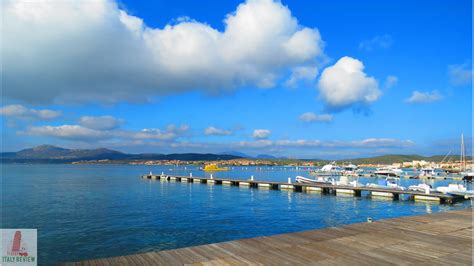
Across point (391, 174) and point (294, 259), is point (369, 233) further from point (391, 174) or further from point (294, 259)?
point (391, 174)

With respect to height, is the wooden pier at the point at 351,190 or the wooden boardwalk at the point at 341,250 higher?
the wooden boardwalk at the point at 341,250

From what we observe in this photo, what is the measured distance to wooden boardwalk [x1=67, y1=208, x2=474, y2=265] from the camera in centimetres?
906

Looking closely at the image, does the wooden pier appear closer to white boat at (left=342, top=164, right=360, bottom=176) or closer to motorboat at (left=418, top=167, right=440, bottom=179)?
white boat at (left=342, top=164, right=360, bottom=176)

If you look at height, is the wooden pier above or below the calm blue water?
above

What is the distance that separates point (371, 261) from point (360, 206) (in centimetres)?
2532

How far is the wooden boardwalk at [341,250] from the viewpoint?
9.06 meters

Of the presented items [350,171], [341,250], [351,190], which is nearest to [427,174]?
[350,171]

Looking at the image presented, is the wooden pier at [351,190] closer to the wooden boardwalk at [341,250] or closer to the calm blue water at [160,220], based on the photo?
the calm blue water at [160,220]

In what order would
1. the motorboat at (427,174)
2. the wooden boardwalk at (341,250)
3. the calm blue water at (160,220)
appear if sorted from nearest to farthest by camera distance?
the wooden boardwalk at (341,250) → the calm blue water at (160,220) → the motorboat at (427,174)

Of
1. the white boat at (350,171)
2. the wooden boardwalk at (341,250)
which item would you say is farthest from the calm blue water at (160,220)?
the white boat at (350,171)

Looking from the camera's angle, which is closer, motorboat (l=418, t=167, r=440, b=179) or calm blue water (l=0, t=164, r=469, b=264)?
calm blue water (l=0, t=164, r=469, b=264)

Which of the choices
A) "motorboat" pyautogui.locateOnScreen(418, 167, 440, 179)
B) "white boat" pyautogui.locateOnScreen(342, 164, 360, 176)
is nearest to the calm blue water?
"motorboat" pyautogui.locateOnScreen(418, 167, 440, 179)

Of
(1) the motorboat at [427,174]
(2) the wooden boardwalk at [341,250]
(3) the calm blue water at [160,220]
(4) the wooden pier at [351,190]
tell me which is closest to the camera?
(2) the wooden boardwalk at [341,250]

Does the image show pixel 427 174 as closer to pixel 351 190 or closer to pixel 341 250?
pixel 351 190
